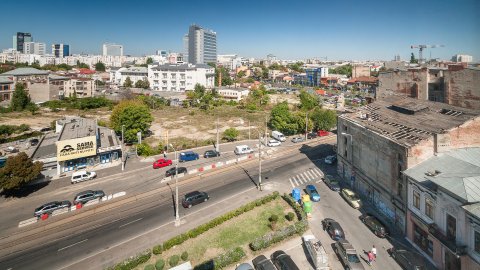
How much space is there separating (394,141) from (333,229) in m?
12.2

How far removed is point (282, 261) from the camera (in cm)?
2559

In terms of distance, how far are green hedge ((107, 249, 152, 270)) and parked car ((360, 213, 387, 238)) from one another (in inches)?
926

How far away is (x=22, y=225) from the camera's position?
3406 cm

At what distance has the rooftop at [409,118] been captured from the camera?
1302 inches

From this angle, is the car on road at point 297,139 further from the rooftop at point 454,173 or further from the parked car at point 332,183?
the rooftop at point 454,173

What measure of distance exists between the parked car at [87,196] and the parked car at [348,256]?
31.6 meters

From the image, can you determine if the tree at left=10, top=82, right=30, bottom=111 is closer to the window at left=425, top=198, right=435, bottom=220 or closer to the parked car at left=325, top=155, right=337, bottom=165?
the parked car at left=325, top=155, right=337, bottom=165

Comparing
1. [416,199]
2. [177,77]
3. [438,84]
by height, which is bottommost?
[416,199]

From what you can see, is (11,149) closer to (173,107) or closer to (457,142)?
(173,107)

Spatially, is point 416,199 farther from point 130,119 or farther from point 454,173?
point 130,119

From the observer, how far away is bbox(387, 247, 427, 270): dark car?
82.3ft

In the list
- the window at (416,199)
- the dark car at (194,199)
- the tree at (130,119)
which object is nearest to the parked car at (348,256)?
the window at (416,199)

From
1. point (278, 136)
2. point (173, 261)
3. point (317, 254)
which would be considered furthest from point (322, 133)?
point (173, 261)

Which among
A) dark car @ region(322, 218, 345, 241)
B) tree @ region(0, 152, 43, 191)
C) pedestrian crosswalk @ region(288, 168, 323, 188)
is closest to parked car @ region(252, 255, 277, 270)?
dark car @ region(322, 218, 345, 241)
